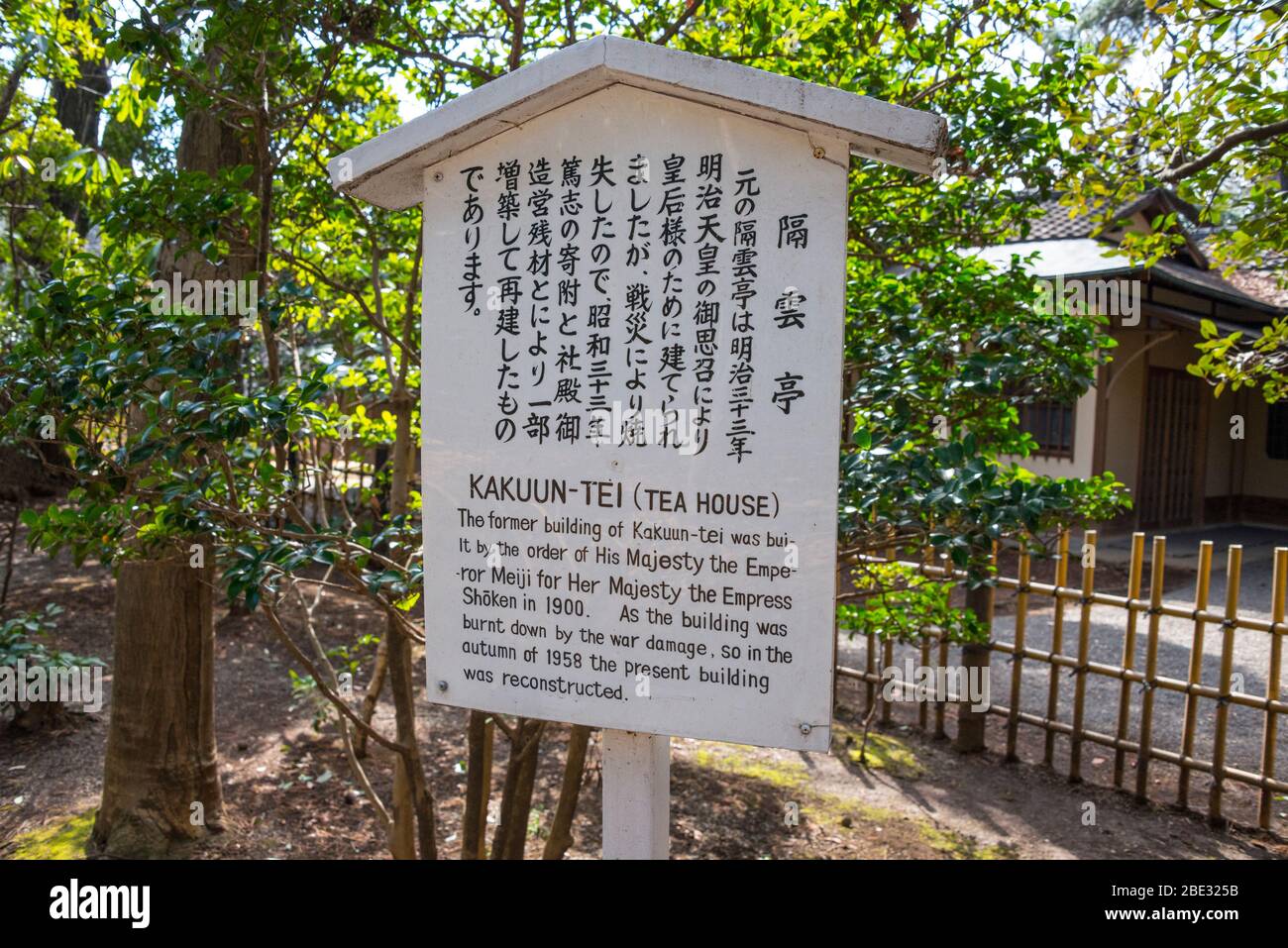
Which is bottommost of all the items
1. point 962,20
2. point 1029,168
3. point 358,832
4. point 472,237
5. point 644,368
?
point 358,832

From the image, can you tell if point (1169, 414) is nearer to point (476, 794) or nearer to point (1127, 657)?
point (1127, 657)

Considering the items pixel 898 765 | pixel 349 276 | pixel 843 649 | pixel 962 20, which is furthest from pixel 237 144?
pixel 843 649

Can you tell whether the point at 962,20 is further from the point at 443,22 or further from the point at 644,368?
the point at 644,368

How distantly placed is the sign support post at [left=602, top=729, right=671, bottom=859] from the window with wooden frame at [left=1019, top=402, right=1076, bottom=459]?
467 inches

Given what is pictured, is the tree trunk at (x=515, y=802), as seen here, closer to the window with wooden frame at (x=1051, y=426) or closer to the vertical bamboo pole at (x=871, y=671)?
the vertical bamboo pole at (x=871, y=671)

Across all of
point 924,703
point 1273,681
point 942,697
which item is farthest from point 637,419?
point 924,703

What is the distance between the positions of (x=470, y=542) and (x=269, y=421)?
575mm

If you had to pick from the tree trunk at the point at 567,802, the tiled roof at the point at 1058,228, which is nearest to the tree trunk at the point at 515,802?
the tree trunk at the point at 567,802

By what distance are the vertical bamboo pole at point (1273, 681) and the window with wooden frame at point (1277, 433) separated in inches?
445

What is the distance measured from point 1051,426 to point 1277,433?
3850mm

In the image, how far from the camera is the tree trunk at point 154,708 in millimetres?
4121

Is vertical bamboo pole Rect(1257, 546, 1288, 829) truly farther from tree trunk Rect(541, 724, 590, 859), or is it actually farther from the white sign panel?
the white sign panel

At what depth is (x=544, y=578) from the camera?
229cm

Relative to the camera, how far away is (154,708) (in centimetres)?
416
